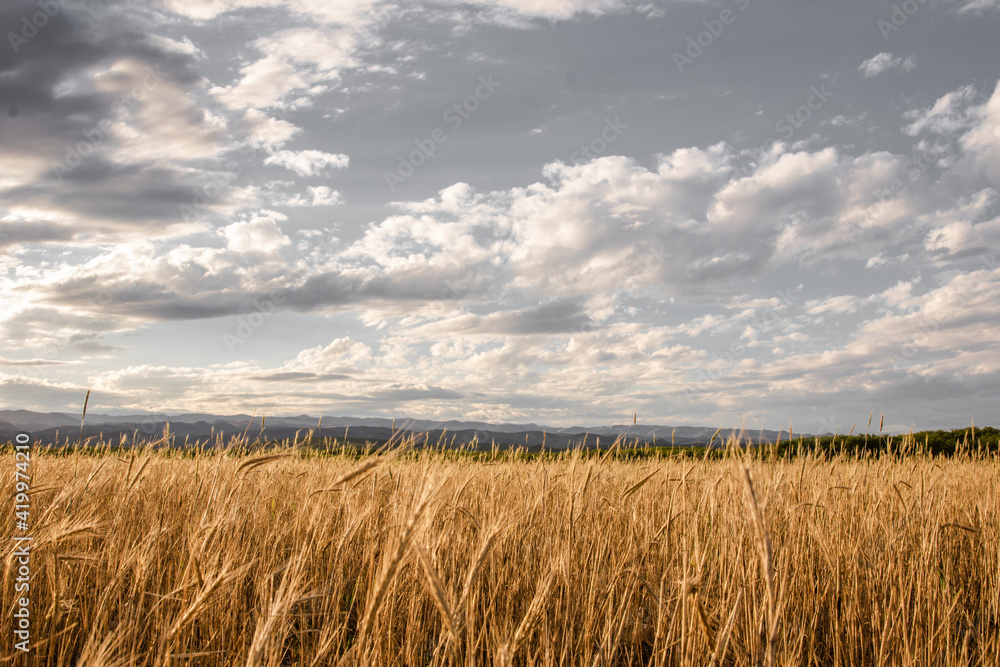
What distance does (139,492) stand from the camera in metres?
4.14

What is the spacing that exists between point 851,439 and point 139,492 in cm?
1942

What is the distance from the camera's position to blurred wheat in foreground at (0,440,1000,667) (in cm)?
230

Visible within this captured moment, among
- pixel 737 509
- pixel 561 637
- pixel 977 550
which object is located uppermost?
pixel 737 509

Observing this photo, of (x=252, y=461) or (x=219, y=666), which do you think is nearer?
(x=252, y=461)

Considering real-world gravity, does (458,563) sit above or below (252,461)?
below

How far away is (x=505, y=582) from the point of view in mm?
3291

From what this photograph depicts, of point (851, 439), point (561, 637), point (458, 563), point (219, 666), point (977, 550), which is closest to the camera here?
point (219, 666)

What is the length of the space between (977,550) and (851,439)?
A: 1521 cm

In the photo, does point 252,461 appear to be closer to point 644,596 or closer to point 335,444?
point 644,596

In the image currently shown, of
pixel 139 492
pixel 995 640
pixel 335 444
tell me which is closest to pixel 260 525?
pixel 139 492

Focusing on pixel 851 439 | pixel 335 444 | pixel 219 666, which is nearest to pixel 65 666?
pixel 219 666

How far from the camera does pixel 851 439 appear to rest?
17.4m

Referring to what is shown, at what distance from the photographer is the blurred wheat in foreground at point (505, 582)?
2.30 meters

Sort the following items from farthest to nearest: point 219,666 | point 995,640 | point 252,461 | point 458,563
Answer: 1. point 458,563
2. point 995,640
3. point 219,666
4. point 252,461
